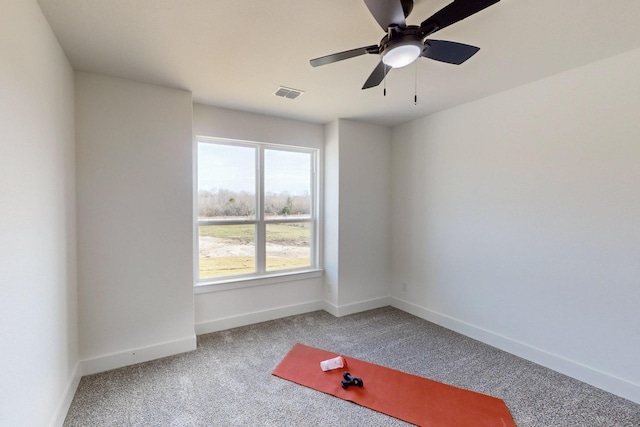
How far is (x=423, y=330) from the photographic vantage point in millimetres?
3355

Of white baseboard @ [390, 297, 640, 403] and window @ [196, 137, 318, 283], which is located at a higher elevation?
window @ [196, 137, 318, 283]

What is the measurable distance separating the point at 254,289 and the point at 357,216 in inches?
Answer: 63.9

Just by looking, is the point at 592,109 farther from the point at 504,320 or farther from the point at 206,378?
the point at 206,378

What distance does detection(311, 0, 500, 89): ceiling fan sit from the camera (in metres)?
1.33

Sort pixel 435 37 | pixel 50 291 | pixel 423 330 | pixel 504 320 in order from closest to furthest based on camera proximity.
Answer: pixel 50 291
pixel 435 37
pixel 504 320
pixel 423 330

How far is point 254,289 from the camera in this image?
11.7 ft

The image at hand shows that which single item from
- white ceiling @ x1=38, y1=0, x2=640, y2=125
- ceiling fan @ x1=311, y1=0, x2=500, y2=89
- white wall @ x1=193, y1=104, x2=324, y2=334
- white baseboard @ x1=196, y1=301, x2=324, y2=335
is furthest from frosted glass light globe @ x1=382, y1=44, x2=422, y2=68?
white baseboard @ x1=196, y1=301, x2=324, y2=335

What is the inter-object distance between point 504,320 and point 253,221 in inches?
116

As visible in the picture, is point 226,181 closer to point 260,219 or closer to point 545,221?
point 260,219

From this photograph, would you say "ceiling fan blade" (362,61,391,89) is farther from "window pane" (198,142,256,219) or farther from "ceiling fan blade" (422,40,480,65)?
"window pane" (198,142,256,219)

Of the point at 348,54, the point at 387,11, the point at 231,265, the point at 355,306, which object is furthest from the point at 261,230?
the point at 387,11

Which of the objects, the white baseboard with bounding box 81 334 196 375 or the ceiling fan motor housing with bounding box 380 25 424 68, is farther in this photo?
the white baseboard with bounding box 81 334 196 375

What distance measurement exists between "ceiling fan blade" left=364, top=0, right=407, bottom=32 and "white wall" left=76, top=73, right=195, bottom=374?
2.10 meters

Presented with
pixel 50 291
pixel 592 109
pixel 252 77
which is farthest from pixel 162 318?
pixel 592 109
